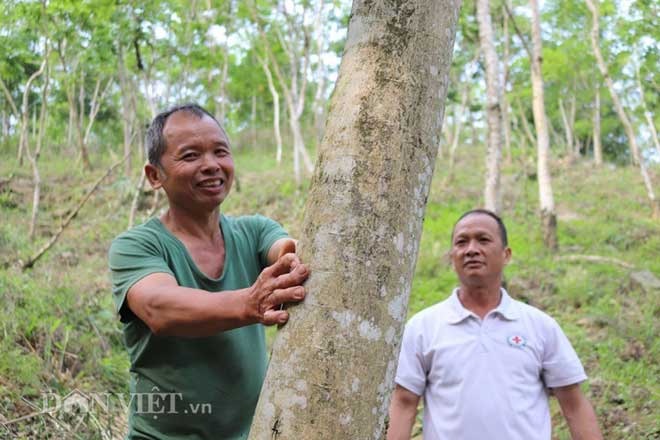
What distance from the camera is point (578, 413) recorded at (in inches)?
97.7

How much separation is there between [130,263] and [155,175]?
350mm

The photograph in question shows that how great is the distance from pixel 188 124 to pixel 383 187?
750 millimetres

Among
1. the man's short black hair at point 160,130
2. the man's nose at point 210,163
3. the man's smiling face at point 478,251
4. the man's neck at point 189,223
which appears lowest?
the man's smiling face at point 478,251

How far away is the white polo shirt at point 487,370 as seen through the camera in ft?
7.82

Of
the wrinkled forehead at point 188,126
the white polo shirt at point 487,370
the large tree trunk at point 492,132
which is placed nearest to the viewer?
the wrinkled forehead at point 188,126

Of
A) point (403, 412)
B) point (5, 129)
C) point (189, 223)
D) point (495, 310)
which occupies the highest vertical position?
point (5, 129)

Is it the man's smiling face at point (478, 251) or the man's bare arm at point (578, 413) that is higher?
the man's smiling face at point (478, 251)

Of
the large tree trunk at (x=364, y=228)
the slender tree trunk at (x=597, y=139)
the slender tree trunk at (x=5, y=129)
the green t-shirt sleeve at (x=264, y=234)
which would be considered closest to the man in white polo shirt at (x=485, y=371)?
the green t-shirt sleeve at (x=264, y=234)

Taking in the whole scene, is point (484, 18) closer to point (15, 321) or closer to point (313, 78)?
point (15, 321)

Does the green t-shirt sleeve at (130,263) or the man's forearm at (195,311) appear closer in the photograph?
Answer: the man's forearm at (195,311)

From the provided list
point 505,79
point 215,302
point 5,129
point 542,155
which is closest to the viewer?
point 215,302

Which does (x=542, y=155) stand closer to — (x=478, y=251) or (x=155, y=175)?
(x=478, y=251)

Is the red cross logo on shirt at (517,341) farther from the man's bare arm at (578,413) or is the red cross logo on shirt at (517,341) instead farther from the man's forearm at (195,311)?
the man's forearm at (195,311)

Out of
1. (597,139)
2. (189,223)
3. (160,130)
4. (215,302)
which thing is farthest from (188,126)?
(597,139)
